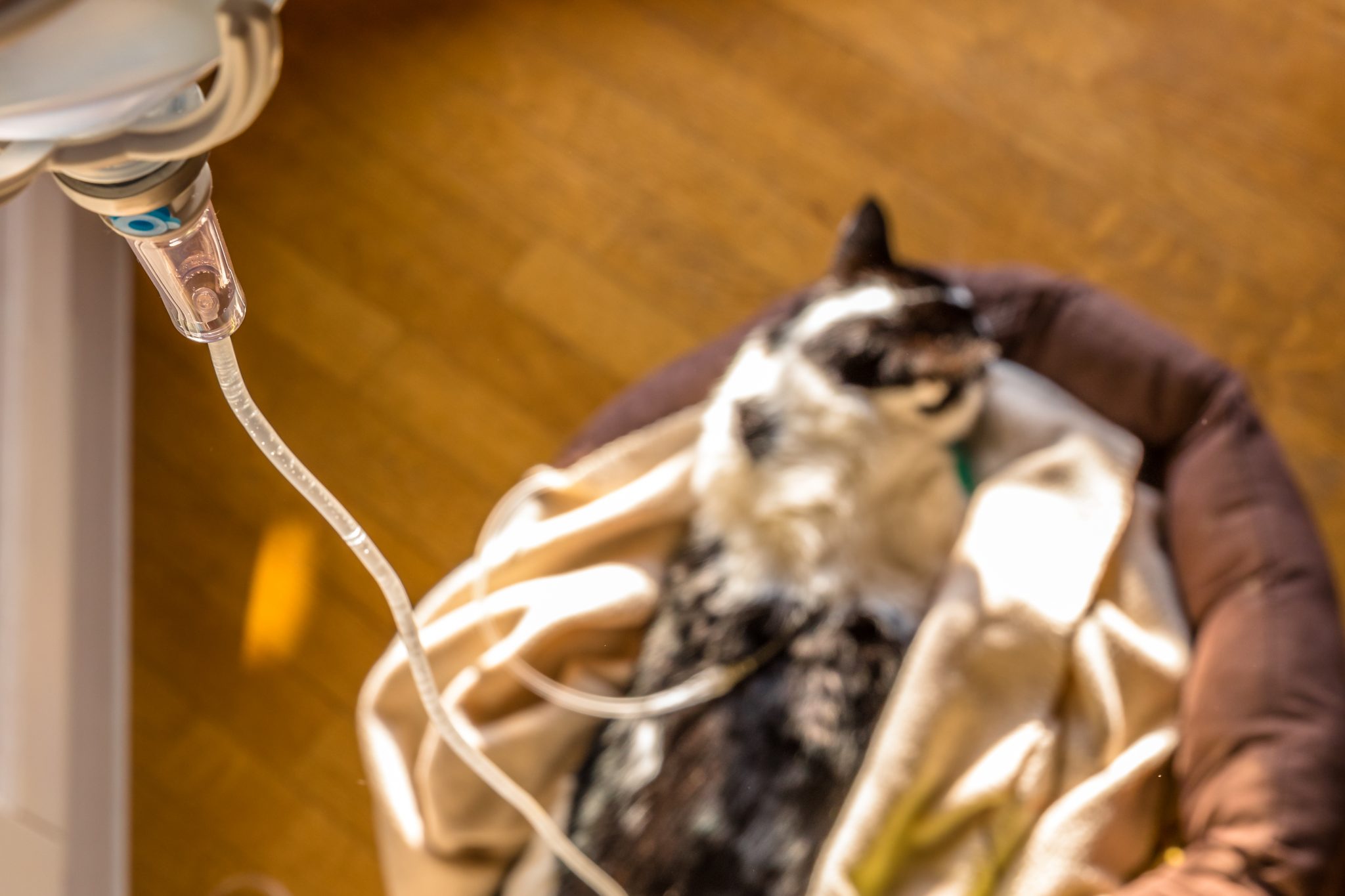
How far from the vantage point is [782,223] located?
181 centimetres

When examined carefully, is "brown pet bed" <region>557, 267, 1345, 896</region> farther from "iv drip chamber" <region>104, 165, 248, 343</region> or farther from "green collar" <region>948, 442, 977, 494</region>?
"iv drip chamber" <region>104, 165, 248, 343</region>

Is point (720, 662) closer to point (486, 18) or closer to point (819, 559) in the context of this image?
point (819, 559)

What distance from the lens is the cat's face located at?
4.41ft

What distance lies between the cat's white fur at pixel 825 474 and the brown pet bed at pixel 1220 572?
0.16 metres

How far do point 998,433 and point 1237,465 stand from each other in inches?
11.4

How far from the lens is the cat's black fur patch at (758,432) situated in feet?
4.36

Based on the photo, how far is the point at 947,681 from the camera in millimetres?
1320

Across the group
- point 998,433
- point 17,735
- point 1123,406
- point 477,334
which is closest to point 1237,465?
point 1123,406

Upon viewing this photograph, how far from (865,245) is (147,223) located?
1138 millimetres

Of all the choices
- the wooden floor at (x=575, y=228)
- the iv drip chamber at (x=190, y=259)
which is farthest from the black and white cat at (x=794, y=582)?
the iv drip chamber at (x=190, y=259)

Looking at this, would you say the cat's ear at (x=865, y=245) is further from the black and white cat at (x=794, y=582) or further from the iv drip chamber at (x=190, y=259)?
the iv drip chamber at (x=190, y=259)

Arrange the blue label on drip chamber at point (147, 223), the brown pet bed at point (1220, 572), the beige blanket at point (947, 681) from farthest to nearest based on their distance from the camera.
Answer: the beige blanket at point (947, 681), the brown pet bed at point (1220, 572), the blue label on drip chamber at point (147, 223)

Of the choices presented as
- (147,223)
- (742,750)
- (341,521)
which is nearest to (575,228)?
(742,750)

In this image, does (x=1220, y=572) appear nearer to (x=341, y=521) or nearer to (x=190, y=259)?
(x=341, y=521)
